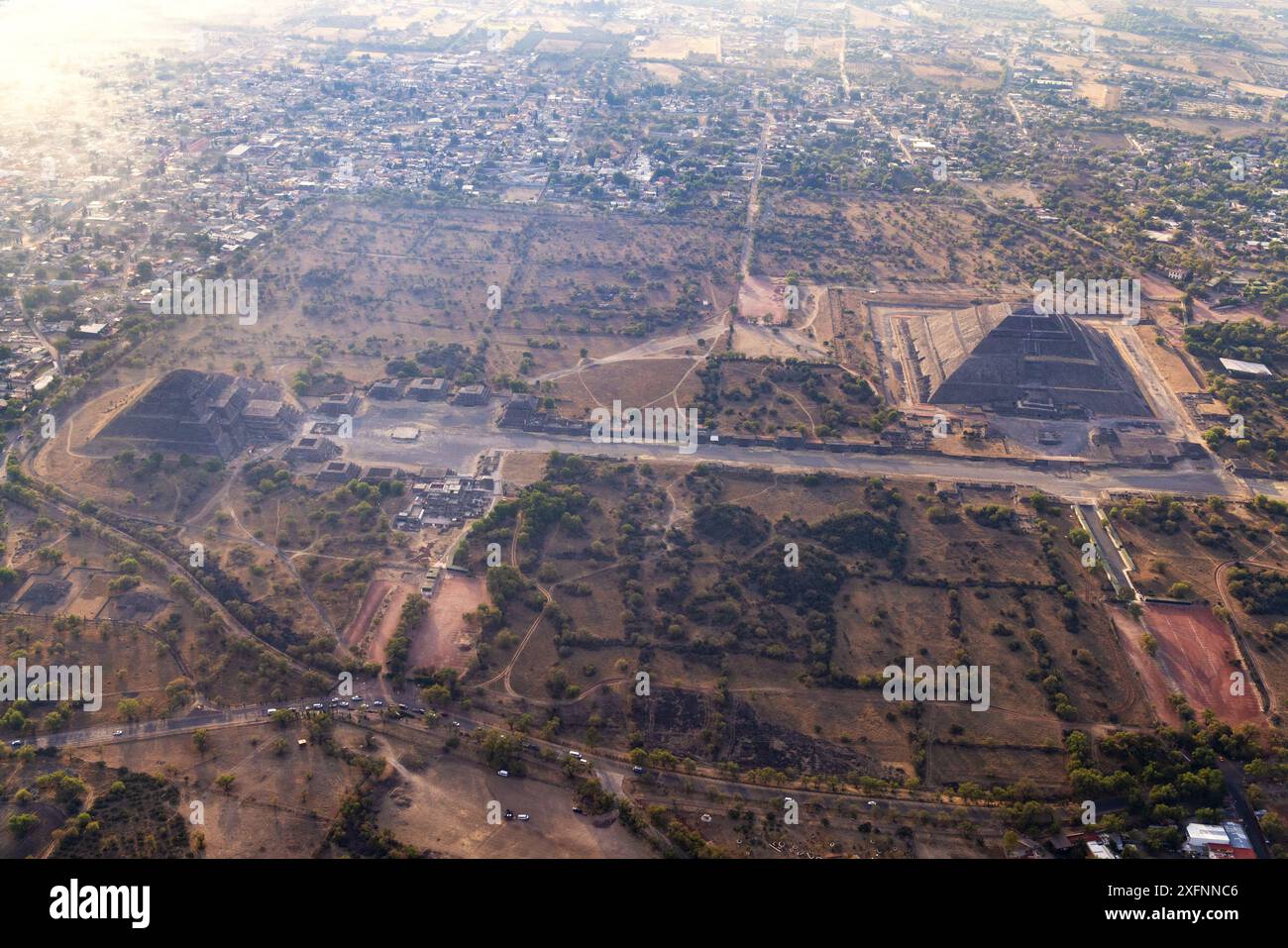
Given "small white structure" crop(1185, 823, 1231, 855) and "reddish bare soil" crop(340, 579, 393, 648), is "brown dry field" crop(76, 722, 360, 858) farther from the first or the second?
"small white structure" crop(1185, 823, 1231, 855)

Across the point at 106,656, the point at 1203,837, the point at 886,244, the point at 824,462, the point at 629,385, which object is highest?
the point at 886,244

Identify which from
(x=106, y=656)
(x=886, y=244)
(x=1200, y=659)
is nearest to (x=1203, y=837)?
(x=1200, y=659)

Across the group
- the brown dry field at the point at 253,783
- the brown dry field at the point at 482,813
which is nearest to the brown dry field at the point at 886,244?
the brown dry field at the point at 482,813

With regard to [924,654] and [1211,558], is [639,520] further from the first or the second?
[1211,558]

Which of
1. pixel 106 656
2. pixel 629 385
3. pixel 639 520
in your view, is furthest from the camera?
pixel 629 385

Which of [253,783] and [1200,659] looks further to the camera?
[1200,659]

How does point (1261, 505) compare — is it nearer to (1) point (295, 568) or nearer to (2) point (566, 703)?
(2) point (566, 703)

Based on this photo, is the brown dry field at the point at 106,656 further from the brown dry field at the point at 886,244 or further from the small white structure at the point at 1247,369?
the small white structure at the point at 1247,369
